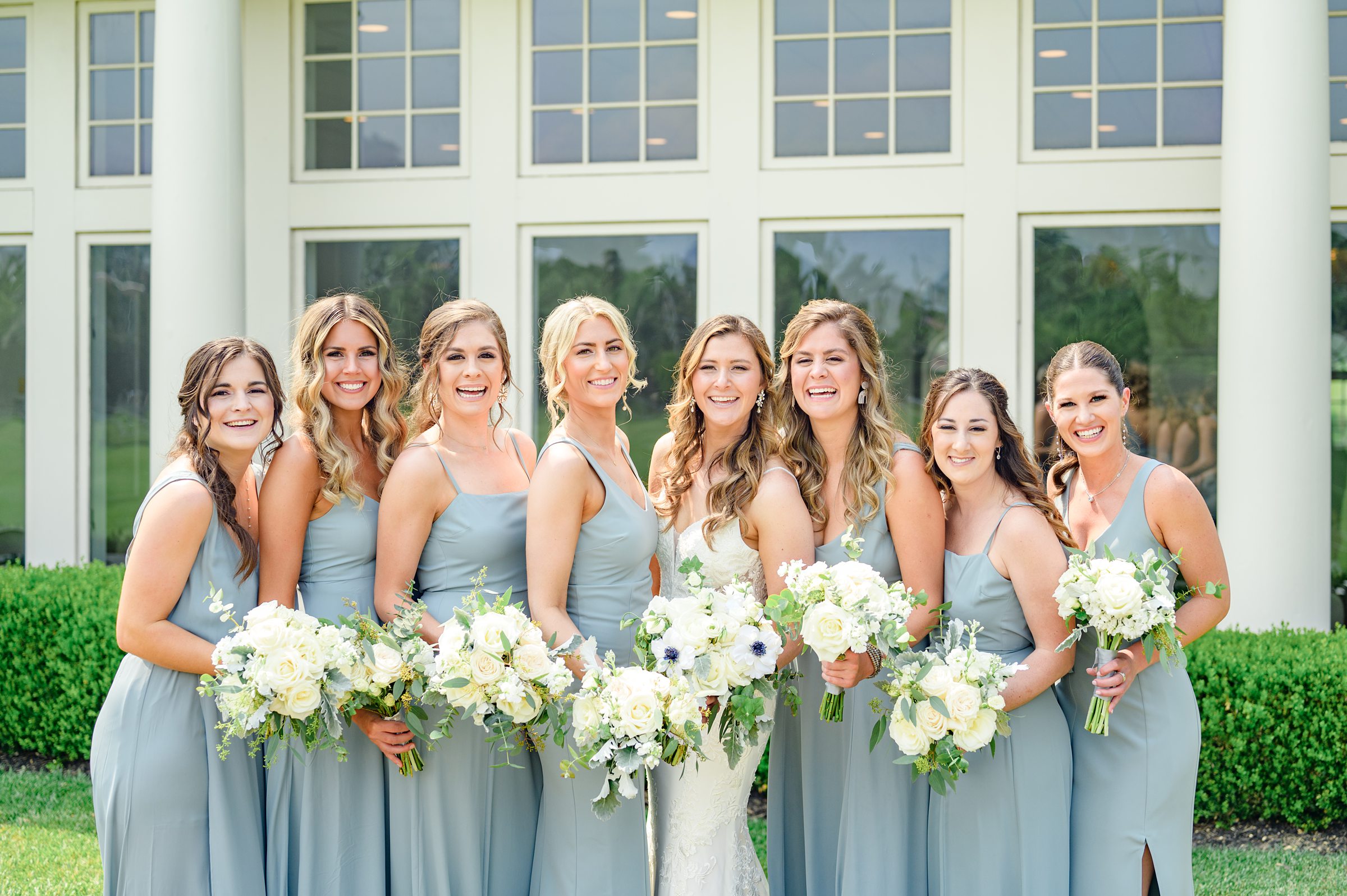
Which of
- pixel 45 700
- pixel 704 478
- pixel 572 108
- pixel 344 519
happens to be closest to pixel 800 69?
pixel 572 108

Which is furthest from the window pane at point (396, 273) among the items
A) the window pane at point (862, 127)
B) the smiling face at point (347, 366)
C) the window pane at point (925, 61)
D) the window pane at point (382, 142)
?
the smiling face at point (347, 366)

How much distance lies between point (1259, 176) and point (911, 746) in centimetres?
494

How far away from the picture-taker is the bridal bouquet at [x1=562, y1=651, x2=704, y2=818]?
3.18 m

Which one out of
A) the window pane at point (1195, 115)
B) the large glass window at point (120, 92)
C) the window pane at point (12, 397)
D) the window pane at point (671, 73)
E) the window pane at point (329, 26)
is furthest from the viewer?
the window pane at point (12, 397)

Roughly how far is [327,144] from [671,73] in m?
2.78

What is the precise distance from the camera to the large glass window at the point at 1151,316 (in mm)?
7562

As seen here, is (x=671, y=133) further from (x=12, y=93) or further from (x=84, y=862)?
(x=84, y=862)

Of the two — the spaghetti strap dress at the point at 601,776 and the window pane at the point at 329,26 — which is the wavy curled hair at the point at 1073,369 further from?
the window pane at the point at 329,26

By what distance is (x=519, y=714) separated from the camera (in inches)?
129

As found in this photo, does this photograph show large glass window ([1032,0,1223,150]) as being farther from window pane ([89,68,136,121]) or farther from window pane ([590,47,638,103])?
window pane ([89,68,136,121])

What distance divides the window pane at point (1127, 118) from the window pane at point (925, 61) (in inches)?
43.8

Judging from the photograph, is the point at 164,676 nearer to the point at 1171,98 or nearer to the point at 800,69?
Result: the point at 800,69

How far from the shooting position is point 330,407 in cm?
388

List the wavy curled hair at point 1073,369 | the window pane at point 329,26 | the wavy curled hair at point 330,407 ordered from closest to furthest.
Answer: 1. the wavy curled hair at point 330,407
2. the wavy curled hair at point 1073,369
3. the window pane at point 329,26
